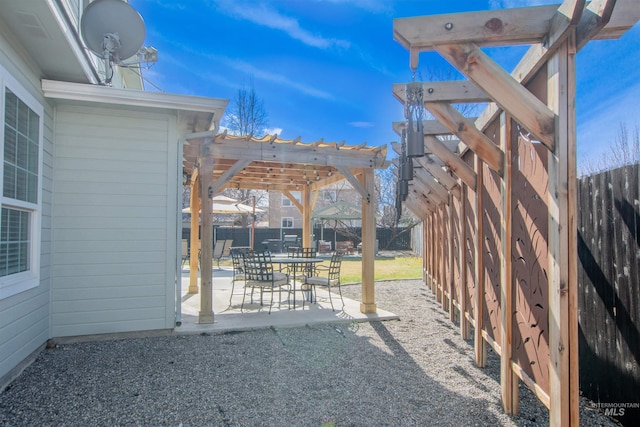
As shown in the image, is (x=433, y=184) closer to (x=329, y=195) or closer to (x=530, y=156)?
(x=530, y=156)

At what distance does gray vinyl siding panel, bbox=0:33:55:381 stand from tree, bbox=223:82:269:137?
55.2 ft

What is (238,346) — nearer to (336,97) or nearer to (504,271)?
(504,271)

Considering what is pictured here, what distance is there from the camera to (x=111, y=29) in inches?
158

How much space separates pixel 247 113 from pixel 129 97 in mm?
17008

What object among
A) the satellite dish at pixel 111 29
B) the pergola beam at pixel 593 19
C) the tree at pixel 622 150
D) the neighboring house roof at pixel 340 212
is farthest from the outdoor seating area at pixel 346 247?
the pergola beam at pixel 593 19

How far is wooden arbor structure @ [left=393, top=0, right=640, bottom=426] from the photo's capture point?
191 cm

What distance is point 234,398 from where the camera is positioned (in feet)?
9.39

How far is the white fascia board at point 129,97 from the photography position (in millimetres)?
3822

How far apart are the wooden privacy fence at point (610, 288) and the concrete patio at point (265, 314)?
2852mm

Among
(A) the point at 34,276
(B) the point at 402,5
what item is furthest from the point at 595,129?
(A) the point at 34,276

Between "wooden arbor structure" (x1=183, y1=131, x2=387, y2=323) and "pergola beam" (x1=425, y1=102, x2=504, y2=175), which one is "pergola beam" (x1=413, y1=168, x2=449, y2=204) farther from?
"pergola beam" (x1=425, y1=102, x2=504, y2=175)

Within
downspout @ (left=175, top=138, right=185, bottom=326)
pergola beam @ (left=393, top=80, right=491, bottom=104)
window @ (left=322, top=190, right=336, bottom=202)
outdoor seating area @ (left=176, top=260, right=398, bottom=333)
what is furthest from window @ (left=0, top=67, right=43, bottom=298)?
window @ (left=322, top=190, right=336, bottom=202)

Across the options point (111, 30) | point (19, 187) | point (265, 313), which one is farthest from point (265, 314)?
point (111, 30)

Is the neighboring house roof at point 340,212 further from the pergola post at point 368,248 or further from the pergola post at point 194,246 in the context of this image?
the pergola post at point 368,248
